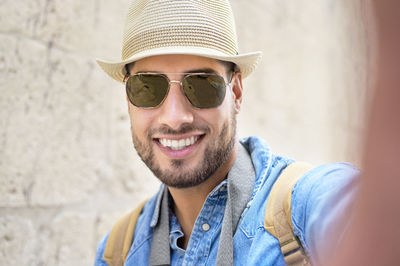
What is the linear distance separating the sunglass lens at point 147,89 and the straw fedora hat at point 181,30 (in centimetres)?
8

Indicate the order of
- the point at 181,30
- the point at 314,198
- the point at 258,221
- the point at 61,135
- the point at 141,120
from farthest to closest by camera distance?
the point at 61,135 → the point at 141,120 → the point at 181,30 → the point at 258,221 → the point at 314,198

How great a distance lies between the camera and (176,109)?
1.34 meters

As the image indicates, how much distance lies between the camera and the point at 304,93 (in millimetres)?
3895

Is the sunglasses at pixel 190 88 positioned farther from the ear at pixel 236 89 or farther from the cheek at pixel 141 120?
the ear at pixel 236 89

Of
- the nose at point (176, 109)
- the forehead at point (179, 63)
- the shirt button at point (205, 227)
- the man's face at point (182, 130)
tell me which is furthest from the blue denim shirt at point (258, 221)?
the forehead at point (179, 63)

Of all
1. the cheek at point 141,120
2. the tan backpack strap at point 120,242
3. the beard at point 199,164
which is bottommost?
the tan backpack strap at point 120,242

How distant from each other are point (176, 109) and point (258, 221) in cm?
48

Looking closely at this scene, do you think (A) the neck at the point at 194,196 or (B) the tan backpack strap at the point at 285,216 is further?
(A) the neck at the point at 194,196

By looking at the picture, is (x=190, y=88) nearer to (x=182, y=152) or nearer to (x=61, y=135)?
(x=182, y=152)

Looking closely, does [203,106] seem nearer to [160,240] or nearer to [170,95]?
[170,95]

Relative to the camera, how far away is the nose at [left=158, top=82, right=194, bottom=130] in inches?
52.6

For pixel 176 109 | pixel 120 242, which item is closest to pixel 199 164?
pixel 176 109

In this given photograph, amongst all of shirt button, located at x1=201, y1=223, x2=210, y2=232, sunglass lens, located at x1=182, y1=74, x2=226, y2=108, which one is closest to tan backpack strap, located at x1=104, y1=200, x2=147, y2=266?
shirt button, located at x1=201, y1=223, x2=210, y2=232

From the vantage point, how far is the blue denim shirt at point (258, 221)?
0.99 metres
